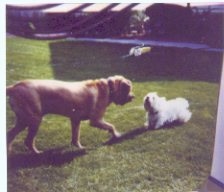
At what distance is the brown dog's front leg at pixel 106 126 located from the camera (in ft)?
8.45

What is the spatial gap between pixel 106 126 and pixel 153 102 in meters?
0.34

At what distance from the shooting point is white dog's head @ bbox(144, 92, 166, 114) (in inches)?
103

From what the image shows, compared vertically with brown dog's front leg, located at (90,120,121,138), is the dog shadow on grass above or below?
below

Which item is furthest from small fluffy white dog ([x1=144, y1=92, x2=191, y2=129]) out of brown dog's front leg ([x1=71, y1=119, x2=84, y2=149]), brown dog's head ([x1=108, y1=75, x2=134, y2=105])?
brown dog's front leg ([x1=71, y1=119, x2=84, y2=149])

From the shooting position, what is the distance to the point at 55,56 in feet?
8.13

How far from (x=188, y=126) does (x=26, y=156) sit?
1.07m

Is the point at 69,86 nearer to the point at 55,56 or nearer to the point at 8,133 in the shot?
the point at 55,56

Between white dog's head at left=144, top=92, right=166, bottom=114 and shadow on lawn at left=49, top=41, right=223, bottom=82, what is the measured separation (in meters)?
0.12

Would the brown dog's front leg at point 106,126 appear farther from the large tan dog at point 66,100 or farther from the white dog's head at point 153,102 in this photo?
the white dog's head at point 153,102

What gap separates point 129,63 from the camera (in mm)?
2574

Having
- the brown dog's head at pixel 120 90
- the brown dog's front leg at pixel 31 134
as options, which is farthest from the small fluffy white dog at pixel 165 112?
the brown dog's front leg at pixel 31 134

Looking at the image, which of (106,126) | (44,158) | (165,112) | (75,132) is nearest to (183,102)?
(165,112)

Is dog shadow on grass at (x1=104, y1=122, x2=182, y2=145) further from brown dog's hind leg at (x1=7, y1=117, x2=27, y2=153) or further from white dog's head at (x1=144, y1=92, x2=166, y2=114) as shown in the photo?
brown dog's hind leg at (x1=7, y1=117, x2=27, y2=153)

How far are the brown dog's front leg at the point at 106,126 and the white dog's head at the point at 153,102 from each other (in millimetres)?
251
